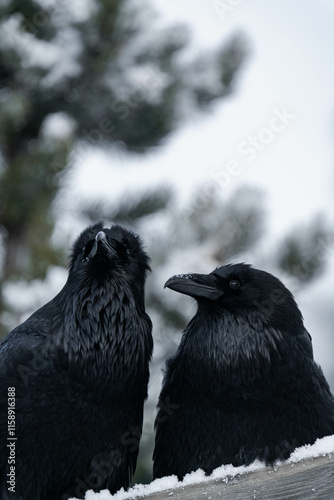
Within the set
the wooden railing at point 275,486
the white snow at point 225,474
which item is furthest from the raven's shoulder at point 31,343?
the wooden railing at point 275,486

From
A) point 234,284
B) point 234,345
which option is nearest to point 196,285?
point 234,284

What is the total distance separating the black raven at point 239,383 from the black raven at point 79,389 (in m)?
0.20

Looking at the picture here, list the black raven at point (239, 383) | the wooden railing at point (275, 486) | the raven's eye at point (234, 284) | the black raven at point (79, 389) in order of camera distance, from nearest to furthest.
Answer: the wooden railing at point (275, 486) → the black raven at point (79, 389) → the black raven at point (239, 383) → the raven's eye at point (234, 284)

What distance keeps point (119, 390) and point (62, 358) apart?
276 millimetres

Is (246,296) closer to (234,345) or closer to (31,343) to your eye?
(234,345)

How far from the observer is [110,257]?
11.4ft

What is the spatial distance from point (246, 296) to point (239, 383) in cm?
42

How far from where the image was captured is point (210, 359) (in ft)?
11.2

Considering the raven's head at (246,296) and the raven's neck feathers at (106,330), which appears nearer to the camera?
the raven's neck feathers at (106,330)

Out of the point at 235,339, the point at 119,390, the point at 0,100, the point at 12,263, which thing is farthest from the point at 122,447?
the point at 0,100

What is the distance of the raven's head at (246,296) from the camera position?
354 cm

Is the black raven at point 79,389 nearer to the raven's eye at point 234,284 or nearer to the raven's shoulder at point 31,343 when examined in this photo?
the raven's shoulder at point 31,343

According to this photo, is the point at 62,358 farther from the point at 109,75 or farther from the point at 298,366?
the point at 109,75

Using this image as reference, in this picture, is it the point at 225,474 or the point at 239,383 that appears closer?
the point at 225,474
